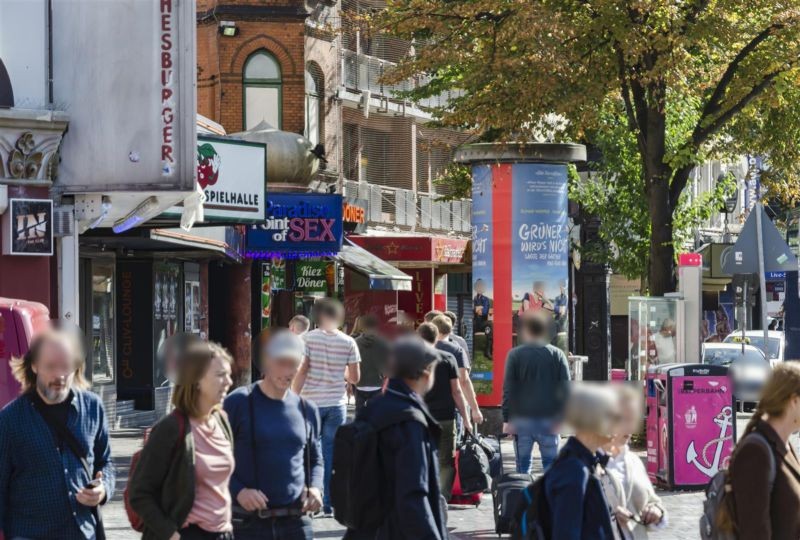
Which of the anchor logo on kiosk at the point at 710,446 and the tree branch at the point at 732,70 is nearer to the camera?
the anchor logo on kiosk at the point at 710,446

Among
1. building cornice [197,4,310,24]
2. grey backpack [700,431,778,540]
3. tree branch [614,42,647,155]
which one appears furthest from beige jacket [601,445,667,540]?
building cornice [197,4,310,24]

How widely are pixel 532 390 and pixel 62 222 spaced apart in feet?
16.7

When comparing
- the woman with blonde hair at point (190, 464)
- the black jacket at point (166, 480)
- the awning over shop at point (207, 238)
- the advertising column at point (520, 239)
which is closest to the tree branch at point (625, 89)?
the advertising column at point (520, 239)

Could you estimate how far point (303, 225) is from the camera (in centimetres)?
2931

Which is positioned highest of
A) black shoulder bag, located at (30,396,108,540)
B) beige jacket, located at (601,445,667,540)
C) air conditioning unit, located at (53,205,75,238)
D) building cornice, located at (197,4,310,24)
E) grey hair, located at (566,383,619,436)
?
building cornice, located at (197,4,310,24)

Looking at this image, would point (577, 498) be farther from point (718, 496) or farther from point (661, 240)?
point (661, 240)

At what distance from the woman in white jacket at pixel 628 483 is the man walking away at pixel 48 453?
2257 millimetres

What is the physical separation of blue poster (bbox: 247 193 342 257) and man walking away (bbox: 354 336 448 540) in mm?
21972

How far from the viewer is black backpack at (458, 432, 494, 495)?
45.8 ft

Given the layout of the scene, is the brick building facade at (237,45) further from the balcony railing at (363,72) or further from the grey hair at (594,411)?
the grey hair at (594,411)

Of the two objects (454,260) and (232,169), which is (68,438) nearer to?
(232,169)

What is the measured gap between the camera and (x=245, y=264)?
3206 cm

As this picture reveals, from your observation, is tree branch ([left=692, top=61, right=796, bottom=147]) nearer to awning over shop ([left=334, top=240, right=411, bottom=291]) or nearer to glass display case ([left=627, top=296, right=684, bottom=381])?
glass display case ([left=627, top=296, right=684, bottom=381])

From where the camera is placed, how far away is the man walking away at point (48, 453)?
7109 millimetres
